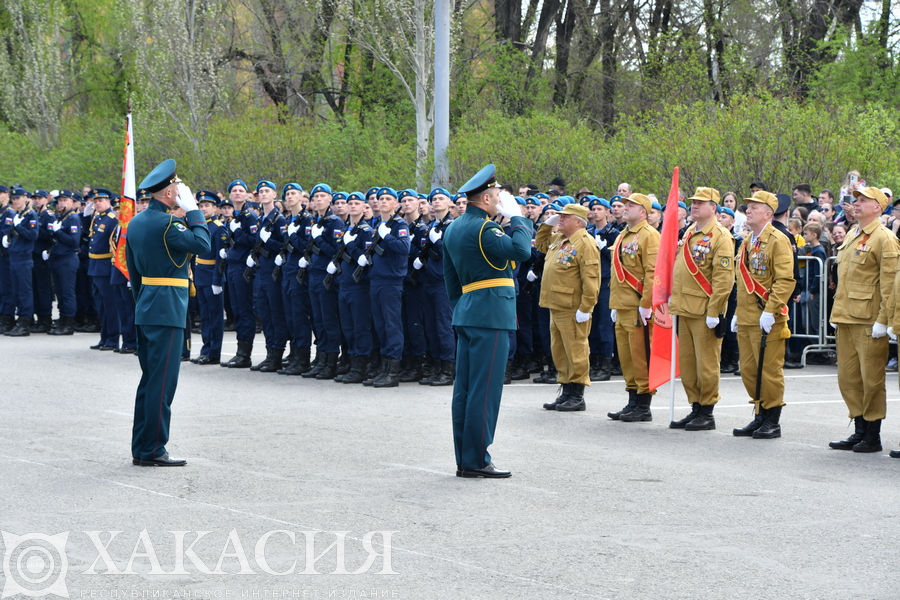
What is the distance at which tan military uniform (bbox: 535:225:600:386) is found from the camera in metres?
11.1

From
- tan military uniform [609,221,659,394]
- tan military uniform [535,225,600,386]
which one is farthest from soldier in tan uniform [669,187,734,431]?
tan military uniform [535,225,600,386]

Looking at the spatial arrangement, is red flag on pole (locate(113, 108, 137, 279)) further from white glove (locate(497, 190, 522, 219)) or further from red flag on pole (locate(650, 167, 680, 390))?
white glove (locate(497, 190, 522, 219))

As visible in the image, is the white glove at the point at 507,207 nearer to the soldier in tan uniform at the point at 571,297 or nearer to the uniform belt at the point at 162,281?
the uniform belt at the point at 162,281

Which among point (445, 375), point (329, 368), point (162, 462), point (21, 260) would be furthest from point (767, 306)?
point (21, 260)

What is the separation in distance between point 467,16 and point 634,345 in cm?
2508

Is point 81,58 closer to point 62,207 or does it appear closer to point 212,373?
point 62,207

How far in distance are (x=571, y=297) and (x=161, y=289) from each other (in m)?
4.17

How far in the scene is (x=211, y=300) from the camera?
15188mm

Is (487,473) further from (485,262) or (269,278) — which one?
(269,278)

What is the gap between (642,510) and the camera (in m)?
7.00

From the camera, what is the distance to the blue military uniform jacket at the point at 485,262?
8.05 meters

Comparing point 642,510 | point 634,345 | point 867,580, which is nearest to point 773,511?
point 642,510

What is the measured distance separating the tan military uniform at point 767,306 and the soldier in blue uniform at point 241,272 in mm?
6753

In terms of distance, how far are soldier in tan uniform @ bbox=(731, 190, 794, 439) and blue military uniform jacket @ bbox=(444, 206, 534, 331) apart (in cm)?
267
